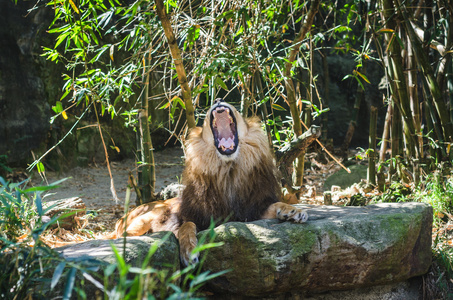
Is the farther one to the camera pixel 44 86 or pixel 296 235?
Result: pixel 44 86

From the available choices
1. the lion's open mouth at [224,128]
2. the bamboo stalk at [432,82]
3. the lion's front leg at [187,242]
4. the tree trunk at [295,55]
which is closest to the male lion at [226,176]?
the lion's open mouth at [224,128]

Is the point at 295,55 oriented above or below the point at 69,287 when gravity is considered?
above

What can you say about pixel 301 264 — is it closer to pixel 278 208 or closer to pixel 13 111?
pixel 278 208

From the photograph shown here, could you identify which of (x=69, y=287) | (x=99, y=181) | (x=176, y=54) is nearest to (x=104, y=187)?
(x=99, y=181)

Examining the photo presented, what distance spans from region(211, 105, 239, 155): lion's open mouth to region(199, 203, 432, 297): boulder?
0.72 m

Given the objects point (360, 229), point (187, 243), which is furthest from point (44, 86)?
point (360, 229)

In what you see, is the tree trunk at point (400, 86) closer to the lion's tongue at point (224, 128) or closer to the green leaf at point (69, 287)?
the lion's tongue at point (224, 128)

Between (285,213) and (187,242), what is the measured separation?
707 millimetres

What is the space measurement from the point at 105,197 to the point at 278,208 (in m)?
4.22

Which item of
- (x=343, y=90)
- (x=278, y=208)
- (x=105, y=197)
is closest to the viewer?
(x=278, y=208)

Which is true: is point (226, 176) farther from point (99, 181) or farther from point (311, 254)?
point (99, 181)

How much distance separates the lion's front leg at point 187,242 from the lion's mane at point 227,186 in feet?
0.76

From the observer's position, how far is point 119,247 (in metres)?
2.64

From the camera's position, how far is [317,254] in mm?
2887
